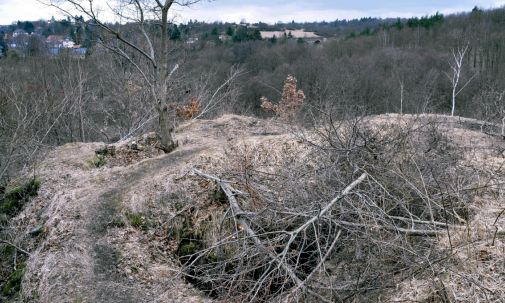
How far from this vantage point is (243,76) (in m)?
37.5

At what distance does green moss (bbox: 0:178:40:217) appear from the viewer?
8172 millimetres

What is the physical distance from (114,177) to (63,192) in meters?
0.87

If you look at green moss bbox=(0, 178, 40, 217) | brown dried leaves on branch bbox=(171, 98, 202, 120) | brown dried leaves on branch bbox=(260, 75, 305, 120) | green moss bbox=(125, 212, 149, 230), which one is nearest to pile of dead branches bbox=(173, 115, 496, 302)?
green moss bbox=(125, 212, 149, 230)

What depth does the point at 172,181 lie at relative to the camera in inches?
294

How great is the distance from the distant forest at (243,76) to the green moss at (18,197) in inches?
19.3

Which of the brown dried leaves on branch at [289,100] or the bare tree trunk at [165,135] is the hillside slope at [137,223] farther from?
the brown dried leaves on branch at [289,100]

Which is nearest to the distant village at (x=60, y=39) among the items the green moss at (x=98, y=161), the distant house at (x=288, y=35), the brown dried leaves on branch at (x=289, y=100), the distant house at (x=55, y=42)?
the distant house at (x=55, y=42)

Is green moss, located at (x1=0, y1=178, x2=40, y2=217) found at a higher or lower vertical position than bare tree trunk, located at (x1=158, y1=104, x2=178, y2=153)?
lower

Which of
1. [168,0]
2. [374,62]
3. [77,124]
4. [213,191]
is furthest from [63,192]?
[374,62]

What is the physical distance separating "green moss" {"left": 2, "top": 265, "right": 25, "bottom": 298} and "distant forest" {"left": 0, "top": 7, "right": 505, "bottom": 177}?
8.33ft

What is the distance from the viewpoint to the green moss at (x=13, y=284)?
5.96 metres

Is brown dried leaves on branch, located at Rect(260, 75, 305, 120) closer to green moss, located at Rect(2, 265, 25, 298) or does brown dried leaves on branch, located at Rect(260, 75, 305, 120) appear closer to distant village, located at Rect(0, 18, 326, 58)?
distant village, located at Rect(0, 18, 326, 58)

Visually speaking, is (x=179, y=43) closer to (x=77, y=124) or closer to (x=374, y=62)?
(x=77, y=124)

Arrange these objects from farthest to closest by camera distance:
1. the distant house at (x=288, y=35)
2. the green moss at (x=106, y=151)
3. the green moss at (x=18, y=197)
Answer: the distant house at (x=288, y=35) → the green moss at (x=106, y=151) → the green moss at (x=18, y=197)
